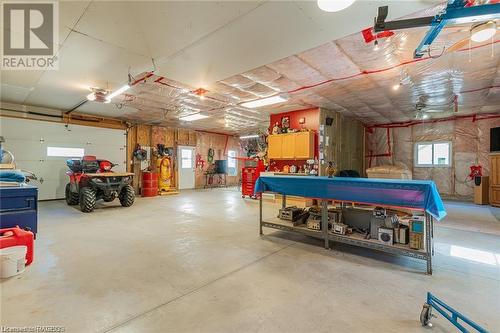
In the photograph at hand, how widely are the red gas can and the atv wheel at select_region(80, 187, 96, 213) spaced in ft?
10.4

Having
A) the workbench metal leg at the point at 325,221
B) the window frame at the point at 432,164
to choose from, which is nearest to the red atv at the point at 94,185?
the workbench metal leg at the point at 325,221

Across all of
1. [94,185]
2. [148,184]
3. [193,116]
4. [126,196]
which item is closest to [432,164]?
[193,116]

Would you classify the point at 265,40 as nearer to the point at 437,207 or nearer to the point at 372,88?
the point at 437,207

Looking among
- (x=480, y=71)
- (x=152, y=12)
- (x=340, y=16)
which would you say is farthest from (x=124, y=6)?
(x=480, y=71)

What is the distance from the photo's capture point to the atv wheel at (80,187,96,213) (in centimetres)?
567

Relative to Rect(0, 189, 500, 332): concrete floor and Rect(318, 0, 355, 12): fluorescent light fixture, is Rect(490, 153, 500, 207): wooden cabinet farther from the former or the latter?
Rect(318, 0, 355, 12): fluorescent light fixture

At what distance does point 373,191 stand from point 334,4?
7.21ft

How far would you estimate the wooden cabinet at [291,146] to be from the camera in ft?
23.0

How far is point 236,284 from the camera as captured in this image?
2307 millimetres

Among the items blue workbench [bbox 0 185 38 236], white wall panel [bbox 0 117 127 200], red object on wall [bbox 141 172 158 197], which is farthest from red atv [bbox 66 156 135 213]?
blue workbench [bbox 0 185 38 236]

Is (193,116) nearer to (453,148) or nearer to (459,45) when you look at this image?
(459,45)

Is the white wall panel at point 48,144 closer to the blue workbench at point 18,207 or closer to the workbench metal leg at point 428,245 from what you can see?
Answer: the blue workbench at point 18,207

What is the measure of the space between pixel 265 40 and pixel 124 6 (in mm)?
1730

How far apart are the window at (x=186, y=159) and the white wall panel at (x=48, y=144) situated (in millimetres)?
3121
